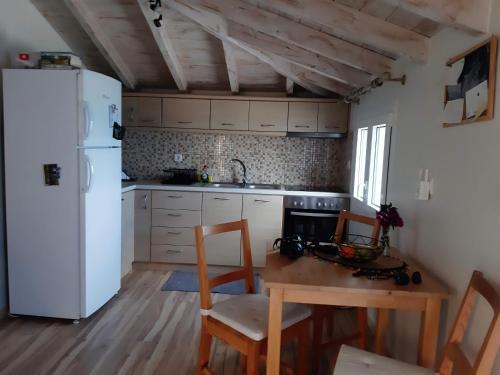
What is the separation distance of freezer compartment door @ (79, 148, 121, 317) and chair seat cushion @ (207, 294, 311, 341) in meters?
1.25

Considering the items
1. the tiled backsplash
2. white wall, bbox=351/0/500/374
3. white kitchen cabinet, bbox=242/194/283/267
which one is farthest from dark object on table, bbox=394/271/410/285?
the tiled backsplash

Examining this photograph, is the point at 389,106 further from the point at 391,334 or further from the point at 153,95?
the point at 153,95

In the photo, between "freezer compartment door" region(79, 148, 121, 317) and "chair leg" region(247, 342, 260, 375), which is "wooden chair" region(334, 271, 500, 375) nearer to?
"chair leg" region(247, 342, 260, 375)

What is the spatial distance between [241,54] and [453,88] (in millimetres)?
2414

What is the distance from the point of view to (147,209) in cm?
402

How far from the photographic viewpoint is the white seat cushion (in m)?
1.47

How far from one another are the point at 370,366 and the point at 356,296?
0.89ft

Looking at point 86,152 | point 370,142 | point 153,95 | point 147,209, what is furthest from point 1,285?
point 370,142

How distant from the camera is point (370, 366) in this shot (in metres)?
1.51

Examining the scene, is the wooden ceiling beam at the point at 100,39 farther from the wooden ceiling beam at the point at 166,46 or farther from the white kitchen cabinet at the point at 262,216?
the white kitchen cabinet at the point at 262,216

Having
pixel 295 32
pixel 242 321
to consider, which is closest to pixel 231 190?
pixel 295 32

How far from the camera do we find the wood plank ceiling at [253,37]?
2.03 m

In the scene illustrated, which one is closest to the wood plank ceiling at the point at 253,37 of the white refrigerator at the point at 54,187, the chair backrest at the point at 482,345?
the white refrigerator at the point at 54,187

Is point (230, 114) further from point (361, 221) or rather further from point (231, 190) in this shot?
point (361, 221)
